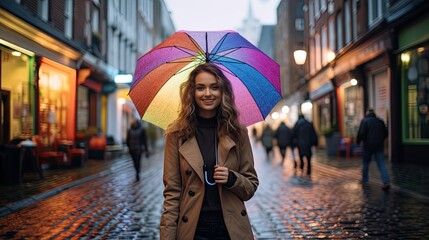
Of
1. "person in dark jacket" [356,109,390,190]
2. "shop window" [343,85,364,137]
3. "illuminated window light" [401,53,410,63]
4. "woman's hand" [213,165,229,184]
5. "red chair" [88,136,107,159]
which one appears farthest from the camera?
"shop window" [343,85,364,137]

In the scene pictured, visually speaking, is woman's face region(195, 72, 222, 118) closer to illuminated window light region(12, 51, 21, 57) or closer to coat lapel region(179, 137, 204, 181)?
coat lapel region(179, 137, 204, 181)

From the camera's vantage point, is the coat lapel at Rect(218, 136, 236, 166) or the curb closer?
the coat lapel at Rect(218, 136, 236, 166)

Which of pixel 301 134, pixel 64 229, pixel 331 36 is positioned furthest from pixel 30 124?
pixel 331 36

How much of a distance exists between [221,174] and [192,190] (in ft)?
0.62

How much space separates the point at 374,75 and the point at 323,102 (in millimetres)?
10688

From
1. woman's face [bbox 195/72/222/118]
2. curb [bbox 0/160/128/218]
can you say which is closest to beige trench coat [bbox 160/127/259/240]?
woman's face [bbox 195/72/222/118]

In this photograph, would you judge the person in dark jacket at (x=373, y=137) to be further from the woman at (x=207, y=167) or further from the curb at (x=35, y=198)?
the woman at (x=207, y=167)

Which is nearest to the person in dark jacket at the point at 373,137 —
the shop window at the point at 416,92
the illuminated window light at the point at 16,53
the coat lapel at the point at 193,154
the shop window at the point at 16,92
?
the shop window at the point at 416,92

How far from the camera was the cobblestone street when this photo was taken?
19.8 feet

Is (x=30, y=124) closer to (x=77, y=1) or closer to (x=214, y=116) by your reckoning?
(x=77, y=1)

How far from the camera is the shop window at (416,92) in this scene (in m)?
15.5

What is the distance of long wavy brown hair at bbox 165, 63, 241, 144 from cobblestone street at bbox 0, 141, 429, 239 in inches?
139

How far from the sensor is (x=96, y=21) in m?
22.9

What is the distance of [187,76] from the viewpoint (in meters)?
3.35
